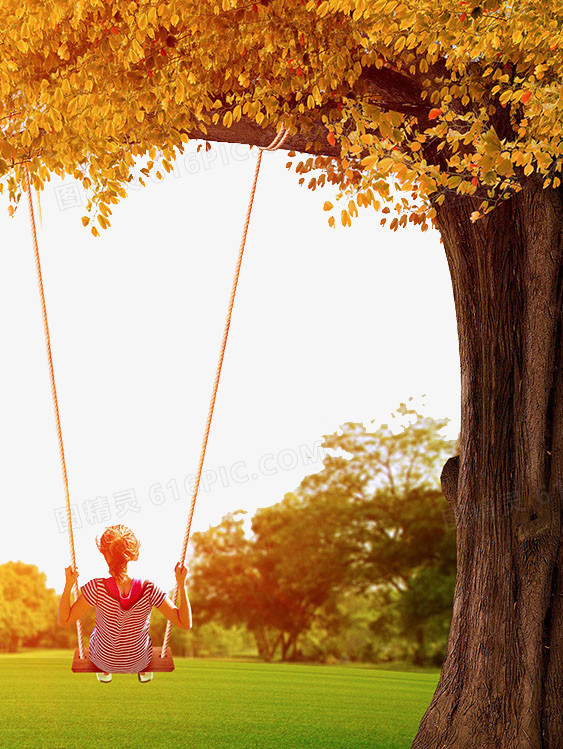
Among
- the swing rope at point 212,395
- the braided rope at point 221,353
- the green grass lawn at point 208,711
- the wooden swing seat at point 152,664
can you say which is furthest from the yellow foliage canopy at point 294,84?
the green grass lawn at point 208,711

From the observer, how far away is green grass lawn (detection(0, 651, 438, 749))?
25.6 ft

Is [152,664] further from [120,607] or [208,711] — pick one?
[208,711]

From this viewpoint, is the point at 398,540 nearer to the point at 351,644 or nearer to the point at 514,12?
the point at 351,644

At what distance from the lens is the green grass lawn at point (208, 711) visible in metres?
7.80

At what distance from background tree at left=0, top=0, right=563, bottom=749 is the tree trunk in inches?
0.5

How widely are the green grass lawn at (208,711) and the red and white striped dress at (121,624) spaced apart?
2502 mm

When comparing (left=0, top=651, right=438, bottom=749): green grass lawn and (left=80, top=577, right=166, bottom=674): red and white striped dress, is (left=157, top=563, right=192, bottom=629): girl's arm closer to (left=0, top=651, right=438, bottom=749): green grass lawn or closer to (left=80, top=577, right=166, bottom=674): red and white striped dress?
(left=80, top=577, right=166, bottom=674): red and white striped dress

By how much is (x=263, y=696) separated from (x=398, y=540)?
19173mm

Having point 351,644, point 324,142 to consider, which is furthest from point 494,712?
point 351,644

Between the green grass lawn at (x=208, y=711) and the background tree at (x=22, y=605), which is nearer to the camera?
the green grass lawn at (x=208, y=711)

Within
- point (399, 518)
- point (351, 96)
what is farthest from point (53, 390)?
point (399, 518)

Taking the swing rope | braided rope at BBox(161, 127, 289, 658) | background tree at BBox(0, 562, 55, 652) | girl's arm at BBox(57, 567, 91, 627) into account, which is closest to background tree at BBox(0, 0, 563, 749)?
braided rope at BBox(161, 127, 289, 658)

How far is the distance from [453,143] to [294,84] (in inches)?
46.1

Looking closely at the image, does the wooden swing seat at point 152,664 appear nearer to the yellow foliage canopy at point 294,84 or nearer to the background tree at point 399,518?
the yellow foliage canopy at point 294,84
